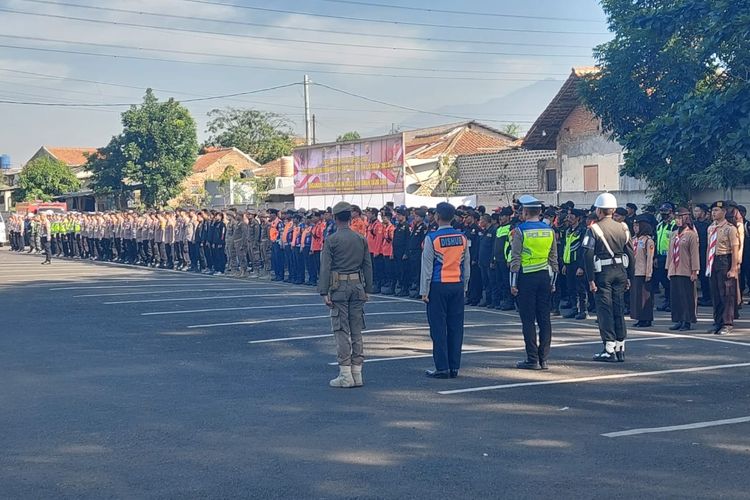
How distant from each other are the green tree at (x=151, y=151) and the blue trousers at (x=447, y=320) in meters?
42.1

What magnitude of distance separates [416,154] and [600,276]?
35.8 m

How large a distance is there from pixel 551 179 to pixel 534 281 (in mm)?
25601

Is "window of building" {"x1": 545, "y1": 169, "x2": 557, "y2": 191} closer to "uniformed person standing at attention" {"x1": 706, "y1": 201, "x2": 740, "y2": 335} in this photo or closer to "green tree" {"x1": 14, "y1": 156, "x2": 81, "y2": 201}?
"uniformed person standing at attention" {"x1": 706, "y1": 201, "x2": 740, "y2": 335}

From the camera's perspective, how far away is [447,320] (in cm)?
1052

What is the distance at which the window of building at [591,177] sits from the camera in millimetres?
33250

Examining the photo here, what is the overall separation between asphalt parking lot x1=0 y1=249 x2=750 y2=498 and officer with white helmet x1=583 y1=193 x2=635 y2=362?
323 mm

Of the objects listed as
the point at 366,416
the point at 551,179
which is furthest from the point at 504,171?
the point at 366,416

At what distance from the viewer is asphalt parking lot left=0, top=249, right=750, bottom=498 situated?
648 centimetres

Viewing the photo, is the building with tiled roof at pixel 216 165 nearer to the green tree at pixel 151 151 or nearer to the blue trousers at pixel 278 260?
the green tree at pixel 151 151

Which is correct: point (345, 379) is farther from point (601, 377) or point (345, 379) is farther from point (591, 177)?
point (591, 177)

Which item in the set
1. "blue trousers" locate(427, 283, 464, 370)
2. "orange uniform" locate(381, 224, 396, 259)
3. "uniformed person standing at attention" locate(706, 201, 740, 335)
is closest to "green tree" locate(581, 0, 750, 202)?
"uniformed person standing at attention" locate(706, 201, 740, 335)

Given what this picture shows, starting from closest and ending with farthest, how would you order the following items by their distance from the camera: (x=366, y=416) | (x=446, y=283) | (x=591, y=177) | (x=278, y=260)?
(x=366, y=416) → (x=446, y=283) → (x=278, y=260) → (x=591, y=177)

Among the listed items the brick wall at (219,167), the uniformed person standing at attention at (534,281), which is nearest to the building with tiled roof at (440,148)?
the brick wall at (219,167)

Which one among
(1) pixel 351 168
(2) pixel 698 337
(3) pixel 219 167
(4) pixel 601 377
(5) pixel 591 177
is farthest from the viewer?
(3) pixel 219 167
